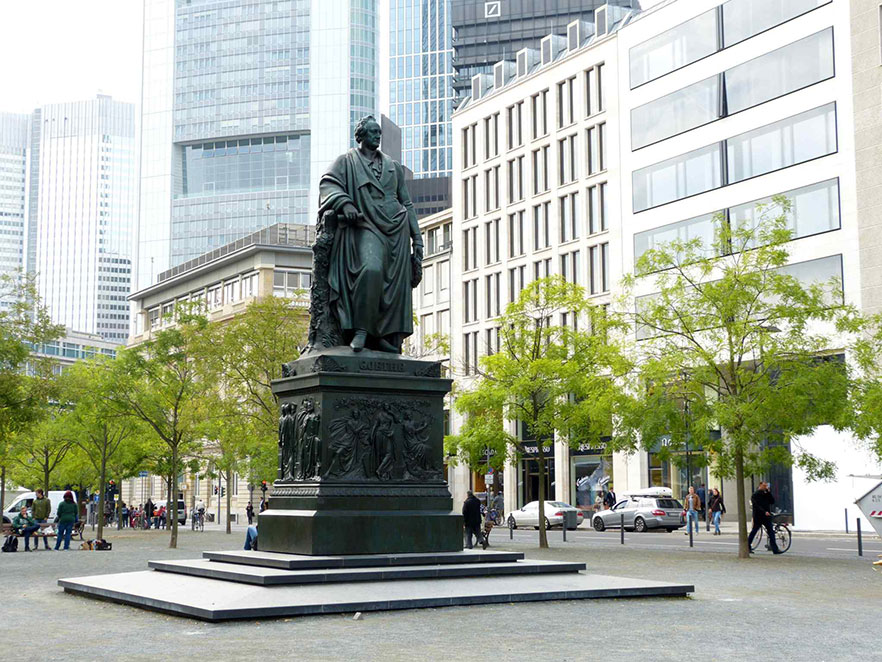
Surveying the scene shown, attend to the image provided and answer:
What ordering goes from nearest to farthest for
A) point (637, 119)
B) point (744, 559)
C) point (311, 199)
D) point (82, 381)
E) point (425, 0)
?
1. point (744, 559)
2. point (82, 381)
3. point (637, 119)
4. point (311, 199)
5. point (425, 0)

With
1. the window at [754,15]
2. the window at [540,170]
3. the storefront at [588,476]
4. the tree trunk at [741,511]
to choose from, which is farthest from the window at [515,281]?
the tree trunk at [741,511]

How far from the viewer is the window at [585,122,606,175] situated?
6378 centimetres

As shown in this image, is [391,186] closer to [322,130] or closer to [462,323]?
[462,323]

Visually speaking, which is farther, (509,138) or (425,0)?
(425,0)

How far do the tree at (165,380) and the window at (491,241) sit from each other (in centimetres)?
3561

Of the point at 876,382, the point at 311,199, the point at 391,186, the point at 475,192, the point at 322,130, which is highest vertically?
the point at 322,130

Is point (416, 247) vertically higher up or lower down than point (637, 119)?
lower down

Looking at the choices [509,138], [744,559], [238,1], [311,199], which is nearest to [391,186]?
[744,559]

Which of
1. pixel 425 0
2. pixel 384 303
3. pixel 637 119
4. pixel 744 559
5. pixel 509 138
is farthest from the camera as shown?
pixel 425 0

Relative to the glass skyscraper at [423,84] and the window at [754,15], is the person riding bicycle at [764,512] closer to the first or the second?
the window at [754,15]

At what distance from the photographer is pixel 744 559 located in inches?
1015

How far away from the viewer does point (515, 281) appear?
70500 mm

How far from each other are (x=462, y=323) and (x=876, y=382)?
165ft

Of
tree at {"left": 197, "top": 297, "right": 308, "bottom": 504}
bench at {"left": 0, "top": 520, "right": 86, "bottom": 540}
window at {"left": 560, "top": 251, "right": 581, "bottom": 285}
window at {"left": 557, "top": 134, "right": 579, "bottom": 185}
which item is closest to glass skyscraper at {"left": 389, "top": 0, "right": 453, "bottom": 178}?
window at {"left": 557, "top": 134, "right": 579, "bottom": 185}
